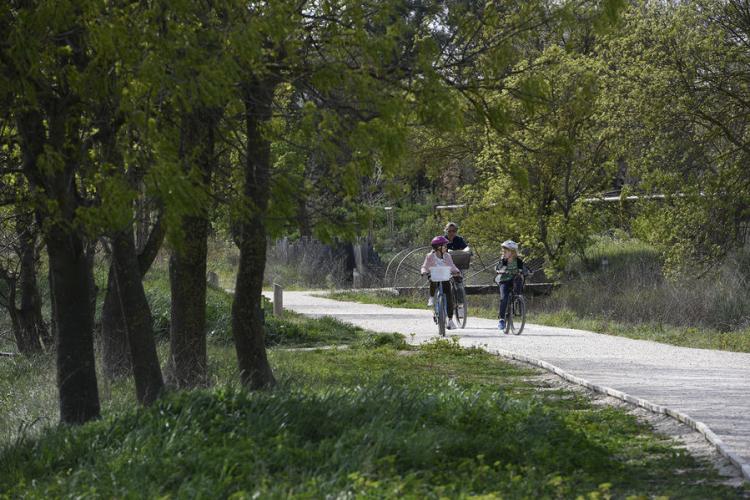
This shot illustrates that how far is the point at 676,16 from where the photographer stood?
73.0 ft

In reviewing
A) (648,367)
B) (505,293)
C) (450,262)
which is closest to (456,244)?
(450,262)

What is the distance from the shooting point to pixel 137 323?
35.8 feet

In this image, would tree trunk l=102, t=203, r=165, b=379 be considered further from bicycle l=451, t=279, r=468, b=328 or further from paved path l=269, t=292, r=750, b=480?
bicycle l=451, t=279, r=468, b=328

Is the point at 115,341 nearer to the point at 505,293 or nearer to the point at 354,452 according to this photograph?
the point at 354,452

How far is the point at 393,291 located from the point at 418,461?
27490 millimetres

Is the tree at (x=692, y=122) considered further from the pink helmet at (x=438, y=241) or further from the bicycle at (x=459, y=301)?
the pink helmet at (x=438, y=241)

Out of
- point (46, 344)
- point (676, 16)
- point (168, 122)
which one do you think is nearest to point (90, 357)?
point (168, 122)

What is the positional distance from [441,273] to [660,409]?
10.2 m

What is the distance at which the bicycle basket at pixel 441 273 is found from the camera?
20.9 m

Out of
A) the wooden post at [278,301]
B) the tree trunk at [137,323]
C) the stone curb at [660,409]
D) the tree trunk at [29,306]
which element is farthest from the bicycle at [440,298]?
the tree trunk at [137,323]

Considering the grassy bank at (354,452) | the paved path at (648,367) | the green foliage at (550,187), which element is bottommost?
the grassy bank at (354,452)

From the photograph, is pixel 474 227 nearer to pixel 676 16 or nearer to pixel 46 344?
pixel 676 16

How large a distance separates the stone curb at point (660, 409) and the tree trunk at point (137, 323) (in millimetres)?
3978

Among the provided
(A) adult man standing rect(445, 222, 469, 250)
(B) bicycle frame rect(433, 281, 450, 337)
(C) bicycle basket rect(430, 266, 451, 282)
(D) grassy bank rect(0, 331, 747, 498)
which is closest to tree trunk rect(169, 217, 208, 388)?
(D) grassy bank rect(0, 331, 747, 498)
